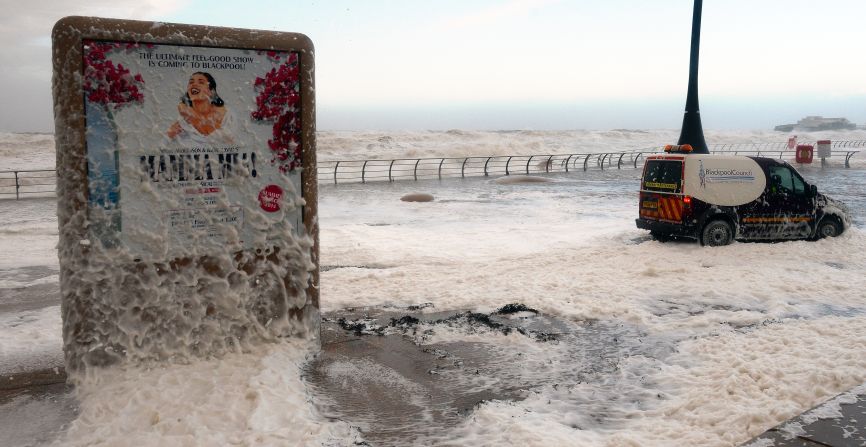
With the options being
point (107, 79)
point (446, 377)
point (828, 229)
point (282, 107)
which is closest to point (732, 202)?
point (828, 229)

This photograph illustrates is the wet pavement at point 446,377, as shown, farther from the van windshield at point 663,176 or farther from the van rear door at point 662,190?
the van windshield at point 663,176

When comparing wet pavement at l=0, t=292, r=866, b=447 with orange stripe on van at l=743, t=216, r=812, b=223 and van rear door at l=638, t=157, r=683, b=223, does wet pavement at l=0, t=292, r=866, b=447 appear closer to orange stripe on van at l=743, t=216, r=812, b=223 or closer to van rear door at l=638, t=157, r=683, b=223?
van rear door at l=638, t=157, r=683, b=223

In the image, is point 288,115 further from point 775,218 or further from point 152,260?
point 775,218

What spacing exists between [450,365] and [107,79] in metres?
3.38

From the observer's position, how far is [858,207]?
17.8 m

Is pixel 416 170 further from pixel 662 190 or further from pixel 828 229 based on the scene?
pixel 828 229

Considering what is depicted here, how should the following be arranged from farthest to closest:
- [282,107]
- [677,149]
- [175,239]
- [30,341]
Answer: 1. [677,149]
2. [30,341]
3. [282,107]
4. [175,239]

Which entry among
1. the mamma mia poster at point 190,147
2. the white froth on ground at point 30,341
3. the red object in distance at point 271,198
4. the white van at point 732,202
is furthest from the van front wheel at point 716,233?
the white froth on ground at point 30,341

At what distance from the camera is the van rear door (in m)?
11.6

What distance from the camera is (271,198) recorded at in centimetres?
576

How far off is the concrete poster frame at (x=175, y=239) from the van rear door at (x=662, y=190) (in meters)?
7.50

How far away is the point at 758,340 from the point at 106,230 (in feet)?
17.7

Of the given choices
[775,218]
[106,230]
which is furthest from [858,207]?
[106,230]

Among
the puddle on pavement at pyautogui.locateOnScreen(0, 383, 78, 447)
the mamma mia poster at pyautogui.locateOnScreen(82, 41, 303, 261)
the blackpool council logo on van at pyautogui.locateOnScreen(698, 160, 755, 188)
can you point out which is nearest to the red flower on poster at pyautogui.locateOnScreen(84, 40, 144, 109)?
the mamma mia poster at pyautogui.locateOnScreen(82, 41, 303, 261)
